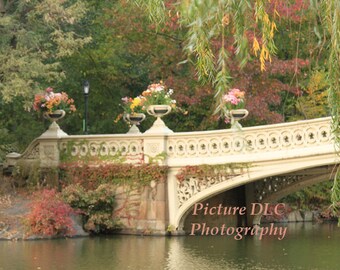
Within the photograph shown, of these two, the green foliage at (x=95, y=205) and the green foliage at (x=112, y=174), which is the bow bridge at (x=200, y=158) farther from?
the green foliage at (x=95, y=205)

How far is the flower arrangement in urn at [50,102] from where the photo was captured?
24562 millimetres

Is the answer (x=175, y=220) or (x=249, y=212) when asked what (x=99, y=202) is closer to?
(x=175, y=220)

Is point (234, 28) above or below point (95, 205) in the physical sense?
above

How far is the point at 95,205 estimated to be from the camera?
23.3 meters

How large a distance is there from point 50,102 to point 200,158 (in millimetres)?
3736

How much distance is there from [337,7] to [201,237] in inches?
557

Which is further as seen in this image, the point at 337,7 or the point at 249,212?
the point at 249,212

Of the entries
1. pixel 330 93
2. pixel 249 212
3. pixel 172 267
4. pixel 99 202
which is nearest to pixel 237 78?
pixel 249 212

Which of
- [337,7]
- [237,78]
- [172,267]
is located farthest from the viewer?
[237,78]

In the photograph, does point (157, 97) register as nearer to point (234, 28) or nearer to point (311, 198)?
point (311, 198)

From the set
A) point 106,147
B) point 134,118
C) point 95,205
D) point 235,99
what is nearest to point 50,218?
point 95,205

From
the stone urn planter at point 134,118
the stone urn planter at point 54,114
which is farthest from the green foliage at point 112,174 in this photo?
the stone urn planter at point 134,118

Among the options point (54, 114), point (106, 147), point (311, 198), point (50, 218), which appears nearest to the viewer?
point (50, 218)

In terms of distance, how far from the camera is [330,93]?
1055 cm
